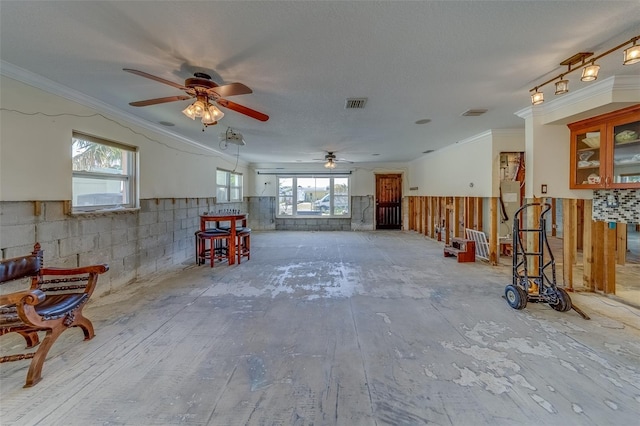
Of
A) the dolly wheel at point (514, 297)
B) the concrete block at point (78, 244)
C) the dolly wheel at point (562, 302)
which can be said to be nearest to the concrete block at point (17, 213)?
the concrete block at point (78, 244)

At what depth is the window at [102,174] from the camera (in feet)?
11.0

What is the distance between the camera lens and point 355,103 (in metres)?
3.48

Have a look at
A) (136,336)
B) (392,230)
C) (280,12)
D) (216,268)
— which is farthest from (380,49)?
(392,230)

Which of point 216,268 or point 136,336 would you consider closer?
point 136,336

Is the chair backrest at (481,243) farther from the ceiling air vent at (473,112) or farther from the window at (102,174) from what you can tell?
the window at (102,174)

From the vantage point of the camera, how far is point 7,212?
2.53m

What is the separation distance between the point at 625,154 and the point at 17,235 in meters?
6.28

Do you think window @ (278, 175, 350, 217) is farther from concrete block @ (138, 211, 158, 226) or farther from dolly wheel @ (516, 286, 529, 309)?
dolly wheel @ (516, 286, 529, 309)

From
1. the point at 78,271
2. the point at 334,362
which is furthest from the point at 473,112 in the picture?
the point at 78,271

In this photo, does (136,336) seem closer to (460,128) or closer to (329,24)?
(329,24)

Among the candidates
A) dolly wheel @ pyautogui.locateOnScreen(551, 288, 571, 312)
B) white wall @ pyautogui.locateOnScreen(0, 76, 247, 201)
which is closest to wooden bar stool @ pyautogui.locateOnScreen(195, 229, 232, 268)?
white wall @ pyautogui.locateOnScreen(0, 76, 247, 201)

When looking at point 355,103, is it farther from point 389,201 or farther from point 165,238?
point 389,201

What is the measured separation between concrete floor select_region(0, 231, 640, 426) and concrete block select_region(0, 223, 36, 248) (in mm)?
846

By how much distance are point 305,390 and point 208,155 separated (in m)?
5.94
